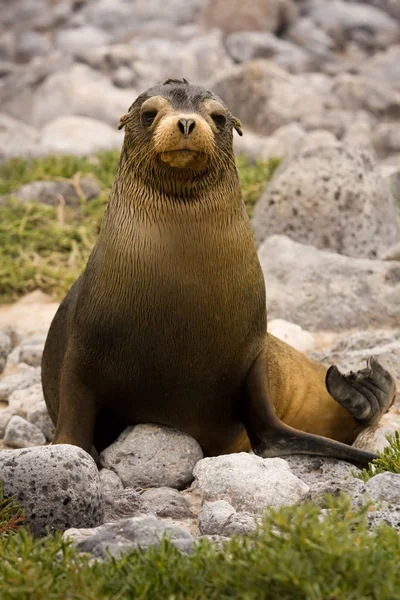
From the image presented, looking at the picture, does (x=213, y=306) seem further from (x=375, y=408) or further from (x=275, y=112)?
(x=275, y=112)

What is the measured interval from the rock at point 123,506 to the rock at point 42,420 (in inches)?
60.2

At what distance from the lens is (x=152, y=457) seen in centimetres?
528

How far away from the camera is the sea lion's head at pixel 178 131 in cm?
496

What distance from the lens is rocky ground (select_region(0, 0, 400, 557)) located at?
14.2ft

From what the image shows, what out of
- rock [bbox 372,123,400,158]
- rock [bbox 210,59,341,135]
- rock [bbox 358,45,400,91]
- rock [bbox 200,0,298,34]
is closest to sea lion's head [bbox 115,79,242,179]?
rock [bbox 372,123,400,158]

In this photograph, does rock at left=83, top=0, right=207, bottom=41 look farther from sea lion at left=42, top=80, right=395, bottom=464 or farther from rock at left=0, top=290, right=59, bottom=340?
sea lion at left=42, top=80, right=395, bottom=464

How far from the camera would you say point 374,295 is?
26.9 ft

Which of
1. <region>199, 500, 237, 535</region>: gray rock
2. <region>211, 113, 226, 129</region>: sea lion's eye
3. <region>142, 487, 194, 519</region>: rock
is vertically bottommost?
<region>142, 487, 194, 519</region>: rock

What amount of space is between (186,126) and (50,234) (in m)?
5.72

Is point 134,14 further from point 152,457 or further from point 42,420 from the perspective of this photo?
point 152,457

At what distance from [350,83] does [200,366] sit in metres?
17.3

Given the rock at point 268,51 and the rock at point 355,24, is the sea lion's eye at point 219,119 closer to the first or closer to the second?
the rock at point 268,51

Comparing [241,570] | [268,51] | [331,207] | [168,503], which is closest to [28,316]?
[331,207]

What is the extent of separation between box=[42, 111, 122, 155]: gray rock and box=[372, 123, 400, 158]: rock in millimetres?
4054
